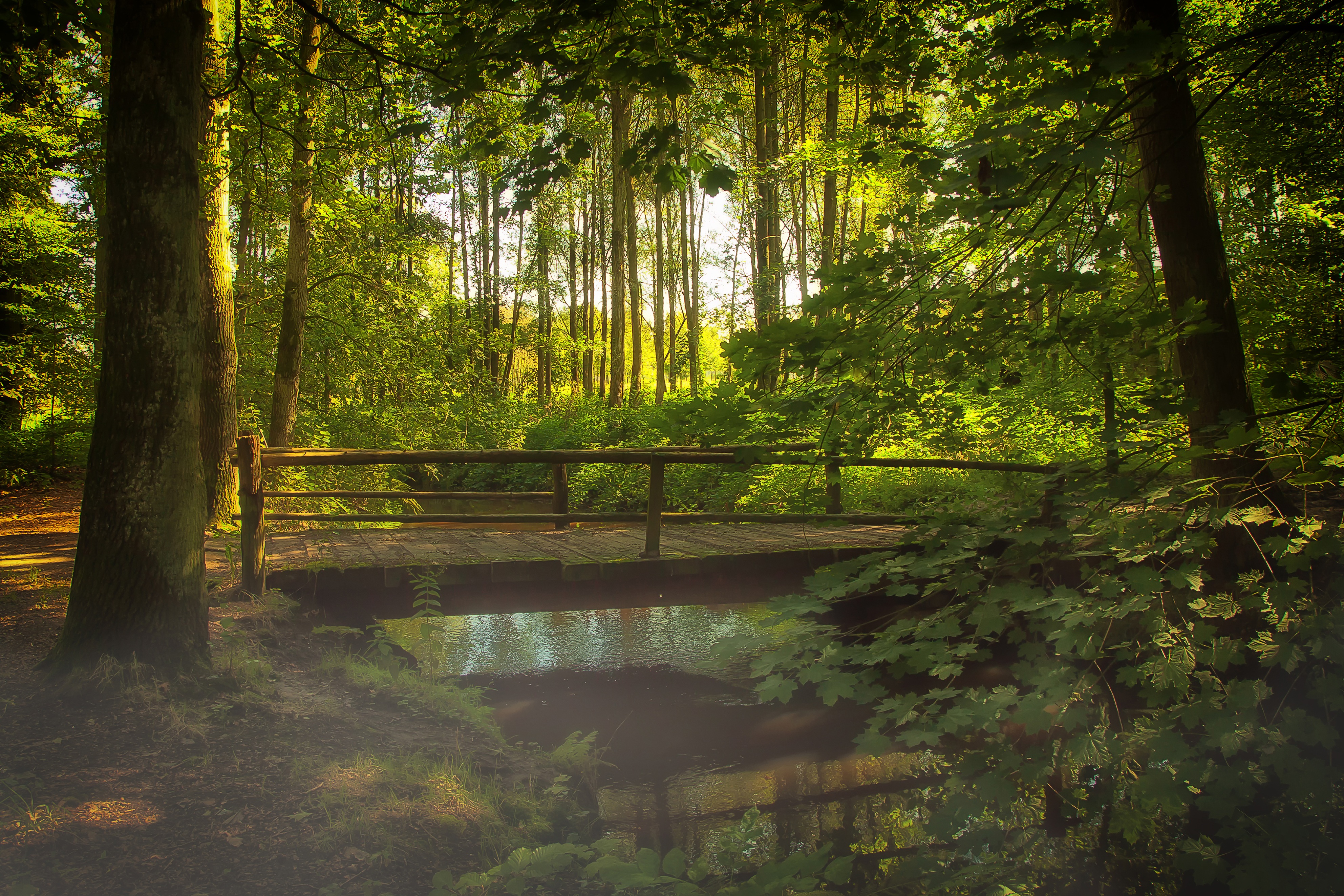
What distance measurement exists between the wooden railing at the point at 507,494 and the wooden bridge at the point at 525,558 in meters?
0.02

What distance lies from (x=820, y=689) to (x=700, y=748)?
14.0 ft

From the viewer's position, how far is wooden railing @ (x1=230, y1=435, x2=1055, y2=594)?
18.9 ft

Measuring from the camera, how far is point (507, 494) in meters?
8.24

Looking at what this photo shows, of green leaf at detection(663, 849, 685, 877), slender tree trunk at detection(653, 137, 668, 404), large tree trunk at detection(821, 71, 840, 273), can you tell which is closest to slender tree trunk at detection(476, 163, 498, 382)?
slender tree trunk at detection(653, 137, 668, 404)

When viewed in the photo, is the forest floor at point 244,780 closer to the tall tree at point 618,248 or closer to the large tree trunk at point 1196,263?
the large tree trunk at point 1196,263

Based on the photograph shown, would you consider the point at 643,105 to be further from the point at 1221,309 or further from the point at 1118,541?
the point at 1118,541

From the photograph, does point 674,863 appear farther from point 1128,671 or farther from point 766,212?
point 766,212

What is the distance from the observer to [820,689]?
2170mm

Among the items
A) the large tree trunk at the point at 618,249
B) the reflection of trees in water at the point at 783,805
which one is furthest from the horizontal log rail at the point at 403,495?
the large tree trunk at the point at 618,249

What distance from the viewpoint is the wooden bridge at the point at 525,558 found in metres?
5.98

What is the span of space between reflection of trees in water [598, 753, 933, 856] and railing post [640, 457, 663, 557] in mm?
1780

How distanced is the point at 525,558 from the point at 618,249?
47.5 feet

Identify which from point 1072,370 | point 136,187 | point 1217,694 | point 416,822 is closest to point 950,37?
point 1072,370

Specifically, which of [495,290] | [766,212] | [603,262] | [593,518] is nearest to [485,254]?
[495,290]
